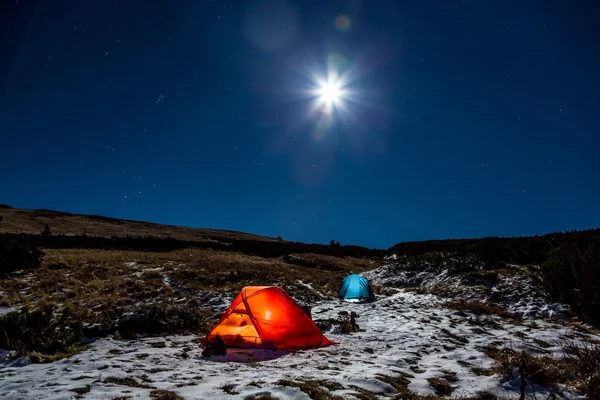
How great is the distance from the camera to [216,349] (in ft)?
25.7

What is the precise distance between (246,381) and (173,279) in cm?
1220

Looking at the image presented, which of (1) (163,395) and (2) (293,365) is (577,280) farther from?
(1) (163,395)

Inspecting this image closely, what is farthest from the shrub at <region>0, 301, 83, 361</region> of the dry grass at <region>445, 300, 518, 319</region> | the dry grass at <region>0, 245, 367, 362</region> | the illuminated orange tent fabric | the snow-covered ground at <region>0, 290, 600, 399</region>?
the dry grass at <region>445, 300, 518, 319</region>

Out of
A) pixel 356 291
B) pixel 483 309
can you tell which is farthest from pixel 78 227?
pixel 483 309

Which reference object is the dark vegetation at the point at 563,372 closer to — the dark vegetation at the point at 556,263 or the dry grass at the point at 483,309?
the dark vegetation at the point at 556,263

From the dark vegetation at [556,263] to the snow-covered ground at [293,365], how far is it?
1590mm

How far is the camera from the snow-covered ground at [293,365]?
517 cm

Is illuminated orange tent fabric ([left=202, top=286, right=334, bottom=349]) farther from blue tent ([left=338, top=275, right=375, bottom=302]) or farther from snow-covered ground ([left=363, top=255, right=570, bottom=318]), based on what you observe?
snow-covered ground ([left=363, top=255, right=570, bottom=318])

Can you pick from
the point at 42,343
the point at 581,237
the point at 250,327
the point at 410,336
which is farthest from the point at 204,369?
the point at 581,237

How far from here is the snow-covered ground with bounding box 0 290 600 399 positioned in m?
5.17

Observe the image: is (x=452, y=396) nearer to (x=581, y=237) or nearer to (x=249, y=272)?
(x=249, y=272)

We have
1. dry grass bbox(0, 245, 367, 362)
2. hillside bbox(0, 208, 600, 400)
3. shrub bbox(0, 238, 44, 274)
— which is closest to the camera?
hillside bbox(0, 208, 600, 400)

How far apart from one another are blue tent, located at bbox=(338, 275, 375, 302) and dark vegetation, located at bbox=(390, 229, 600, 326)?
609 cm

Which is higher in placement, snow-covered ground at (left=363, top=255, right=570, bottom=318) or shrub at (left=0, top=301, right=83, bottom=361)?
snow-covered ground at (left=363, top=255, right=570, bottom=318)
